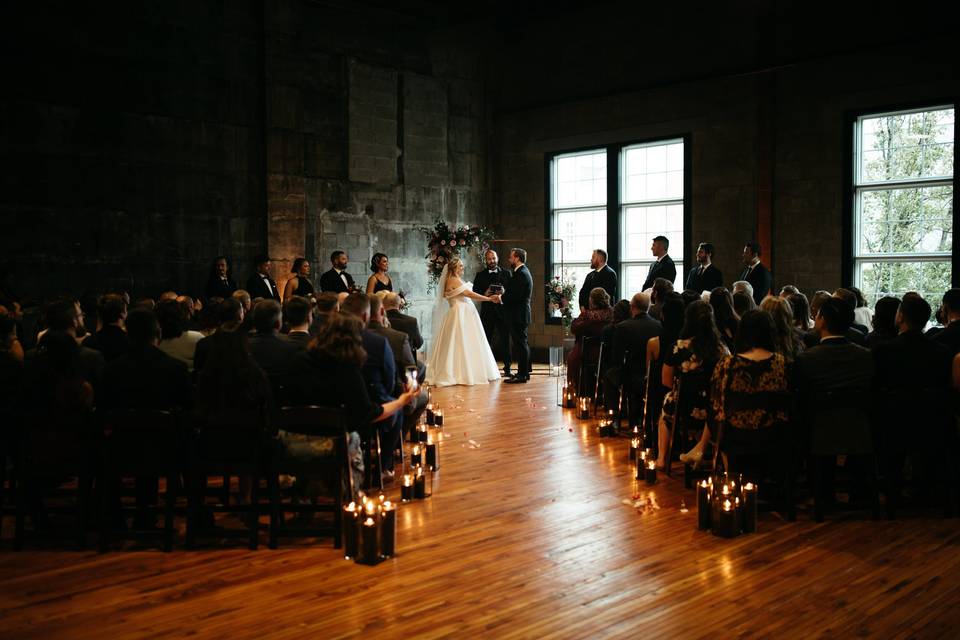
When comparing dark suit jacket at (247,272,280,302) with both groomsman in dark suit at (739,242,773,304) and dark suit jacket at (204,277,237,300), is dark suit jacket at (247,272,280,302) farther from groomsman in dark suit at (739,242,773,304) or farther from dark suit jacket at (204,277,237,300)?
groomsman in dark suit at (739,242,773,304)

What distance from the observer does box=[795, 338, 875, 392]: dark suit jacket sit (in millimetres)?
5238

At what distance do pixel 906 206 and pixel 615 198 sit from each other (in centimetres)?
420

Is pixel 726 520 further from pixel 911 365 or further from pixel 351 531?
pixel 351 531

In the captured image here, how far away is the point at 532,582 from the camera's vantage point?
4312mm

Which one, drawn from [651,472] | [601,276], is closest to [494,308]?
[601,276]

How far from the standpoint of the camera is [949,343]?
18.6 ft

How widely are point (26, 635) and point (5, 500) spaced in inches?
86.3

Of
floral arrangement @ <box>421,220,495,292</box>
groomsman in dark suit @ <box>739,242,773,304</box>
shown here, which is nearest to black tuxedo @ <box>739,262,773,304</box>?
groomsman in dark suit @ <box>739,242,773,304</box>

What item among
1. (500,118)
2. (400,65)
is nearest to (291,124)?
(400,65)

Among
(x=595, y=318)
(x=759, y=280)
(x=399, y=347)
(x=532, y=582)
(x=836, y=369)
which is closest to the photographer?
(x=532, y=582)

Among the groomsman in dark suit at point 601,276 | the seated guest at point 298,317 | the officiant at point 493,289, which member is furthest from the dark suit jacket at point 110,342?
the officiant at point 493,289

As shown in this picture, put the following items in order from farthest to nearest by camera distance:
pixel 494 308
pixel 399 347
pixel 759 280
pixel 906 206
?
pixel 494 308
pixel 906 206
pixel 759 280
pixel 399 347

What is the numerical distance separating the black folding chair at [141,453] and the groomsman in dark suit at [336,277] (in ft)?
23.9

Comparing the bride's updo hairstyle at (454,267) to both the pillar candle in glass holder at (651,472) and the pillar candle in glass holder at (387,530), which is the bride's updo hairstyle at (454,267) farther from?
the pillar candle in glass holder at (387,530)
